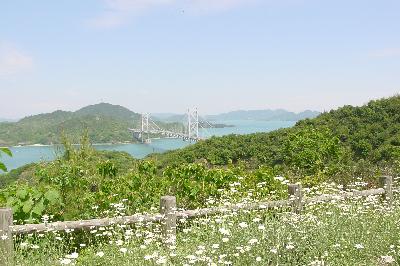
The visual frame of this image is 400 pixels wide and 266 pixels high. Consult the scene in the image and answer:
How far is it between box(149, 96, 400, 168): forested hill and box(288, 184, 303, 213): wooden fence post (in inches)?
487

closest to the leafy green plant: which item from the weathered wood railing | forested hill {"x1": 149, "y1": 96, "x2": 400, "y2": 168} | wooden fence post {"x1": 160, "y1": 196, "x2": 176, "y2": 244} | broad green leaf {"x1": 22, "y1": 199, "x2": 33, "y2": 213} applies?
broad green leaf {"x1": 22, "y1": 199, "x2": 33, "y2": 213}

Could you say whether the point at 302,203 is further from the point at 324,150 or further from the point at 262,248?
the point at 324,150

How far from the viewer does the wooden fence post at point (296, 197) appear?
7.24 m

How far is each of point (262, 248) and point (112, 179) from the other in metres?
4.52

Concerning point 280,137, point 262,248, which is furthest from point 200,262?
point 280,137

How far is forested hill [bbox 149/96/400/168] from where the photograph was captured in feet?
74.6

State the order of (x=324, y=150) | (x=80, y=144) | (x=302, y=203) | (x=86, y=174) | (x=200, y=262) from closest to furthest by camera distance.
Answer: (x=200, y=262) → (x=302, y=203) → (x=86, y=174) → (x=80, y=144) → (x=324, y=150)

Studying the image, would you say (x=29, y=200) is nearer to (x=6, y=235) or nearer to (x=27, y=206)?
(x=27, y=206)

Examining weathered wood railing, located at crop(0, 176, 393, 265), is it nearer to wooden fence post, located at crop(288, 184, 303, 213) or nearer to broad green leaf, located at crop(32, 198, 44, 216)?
wooden fence post, located at crop(288, 184, 303, 213)

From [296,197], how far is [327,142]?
16.3 metres

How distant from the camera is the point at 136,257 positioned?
459 cm

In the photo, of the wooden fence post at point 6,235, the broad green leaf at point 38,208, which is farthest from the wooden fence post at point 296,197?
the wooden fence post at point 6,235

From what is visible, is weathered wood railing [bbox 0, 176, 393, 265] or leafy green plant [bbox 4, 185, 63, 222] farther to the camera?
leafy green plant [bbox 4, 185, 63, 222]

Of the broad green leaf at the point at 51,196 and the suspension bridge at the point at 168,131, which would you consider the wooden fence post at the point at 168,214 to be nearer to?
the broad green leaf at the point at 51,196
